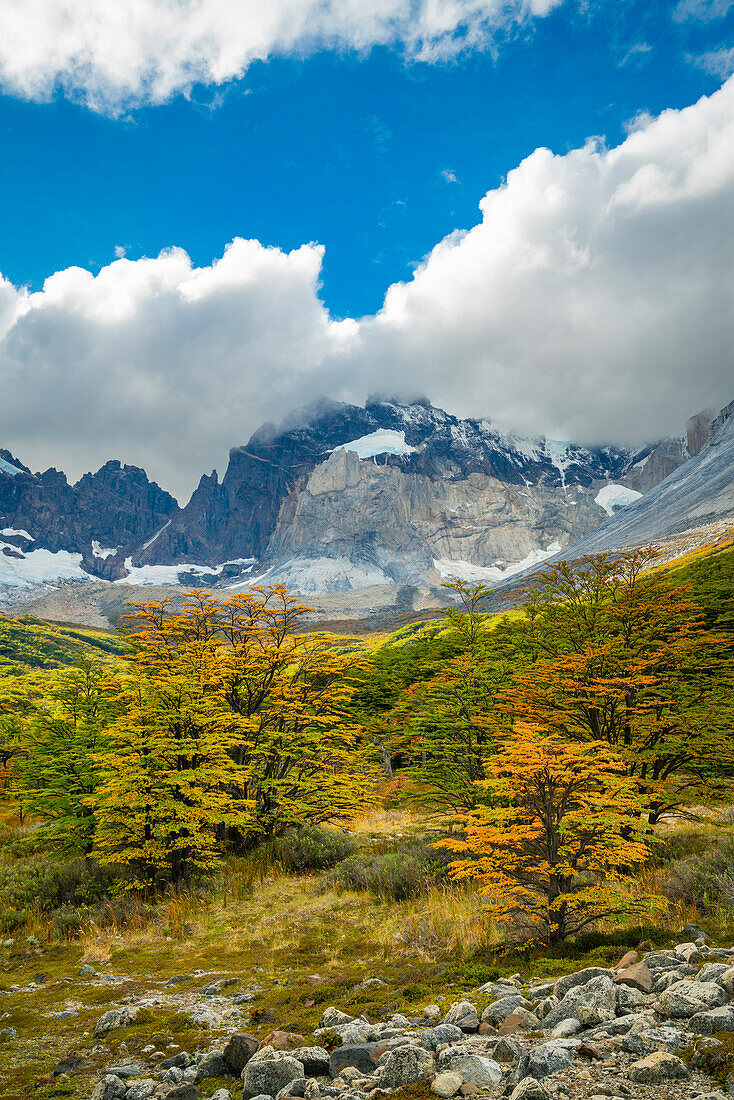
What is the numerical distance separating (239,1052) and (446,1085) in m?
2.37

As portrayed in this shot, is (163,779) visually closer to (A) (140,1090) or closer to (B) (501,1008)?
(A) (140,1090)

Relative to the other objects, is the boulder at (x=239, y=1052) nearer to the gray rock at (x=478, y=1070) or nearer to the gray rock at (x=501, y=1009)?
the gray rock at (x=478, y=1070)

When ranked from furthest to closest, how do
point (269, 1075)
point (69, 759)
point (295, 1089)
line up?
point (69, 759)
point (269, 1075)
point (295, 1089)

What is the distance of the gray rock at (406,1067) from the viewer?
456 centimetres

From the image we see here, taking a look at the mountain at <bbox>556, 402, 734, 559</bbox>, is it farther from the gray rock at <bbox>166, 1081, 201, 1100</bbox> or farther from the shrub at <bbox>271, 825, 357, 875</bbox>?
the gray rock at <bbox>166, 1081, 201, 1100</bbox>

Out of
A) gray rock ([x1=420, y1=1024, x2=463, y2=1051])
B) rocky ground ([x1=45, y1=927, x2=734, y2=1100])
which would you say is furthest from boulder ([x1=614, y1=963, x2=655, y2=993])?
gray rock ([x1=420, y1=1024, x2=463, y2=1051])

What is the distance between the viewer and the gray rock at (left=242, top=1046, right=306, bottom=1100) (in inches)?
190

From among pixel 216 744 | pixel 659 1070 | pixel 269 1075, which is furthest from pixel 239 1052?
pixel 216 744

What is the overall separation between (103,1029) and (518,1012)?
4.93 meters

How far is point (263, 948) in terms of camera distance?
10.4 meters

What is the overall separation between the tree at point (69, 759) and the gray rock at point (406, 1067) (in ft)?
37.1

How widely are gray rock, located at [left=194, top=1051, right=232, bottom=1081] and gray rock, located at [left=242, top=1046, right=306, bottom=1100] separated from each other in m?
0.70

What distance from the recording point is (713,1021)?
4.18m

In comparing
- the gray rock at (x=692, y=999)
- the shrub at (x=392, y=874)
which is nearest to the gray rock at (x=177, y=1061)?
the gray rock at (x=692, y=999)
